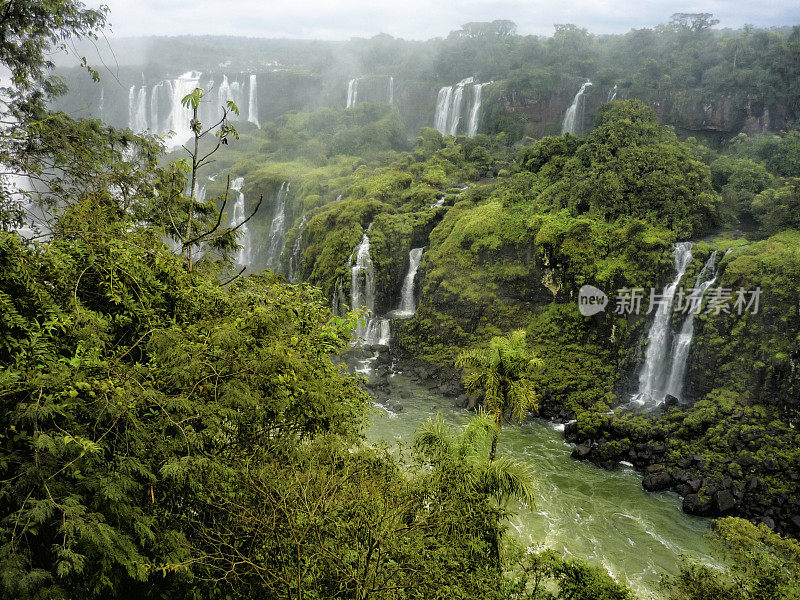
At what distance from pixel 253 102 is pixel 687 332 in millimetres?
69685

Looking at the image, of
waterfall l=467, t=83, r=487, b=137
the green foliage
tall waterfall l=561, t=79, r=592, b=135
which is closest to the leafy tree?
the green foliage

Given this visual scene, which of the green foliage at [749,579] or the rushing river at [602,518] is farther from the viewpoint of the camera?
the rushing river at [602,518]

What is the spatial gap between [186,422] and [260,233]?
41.3 meters

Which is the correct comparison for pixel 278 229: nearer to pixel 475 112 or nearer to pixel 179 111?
pixel 475 112

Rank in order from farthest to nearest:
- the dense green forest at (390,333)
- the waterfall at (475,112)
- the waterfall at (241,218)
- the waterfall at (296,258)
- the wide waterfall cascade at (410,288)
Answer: the waterfall at (475,112) → the waterfall at (241,218) → the waterfall at (296,258) → the wide waterfall cascade at (410,288) → the dense green forest at (390,333)

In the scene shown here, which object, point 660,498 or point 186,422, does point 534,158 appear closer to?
point 660,498

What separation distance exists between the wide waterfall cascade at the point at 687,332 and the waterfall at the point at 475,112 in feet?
108

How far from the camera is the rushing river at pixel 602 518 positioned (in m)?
13.2

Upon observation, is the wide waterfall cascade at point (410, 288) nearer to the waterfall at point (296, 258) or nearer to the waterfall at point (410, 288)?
the waterfall at point (410, 288)

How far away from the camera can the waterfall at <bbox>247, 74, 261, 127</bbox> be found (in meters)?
69.8

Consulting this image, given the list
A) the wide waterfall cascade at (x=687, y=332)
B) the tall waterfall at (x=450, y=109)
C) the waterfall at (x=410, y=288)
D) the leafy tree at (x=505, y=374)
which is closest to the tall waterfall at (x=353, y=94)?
the tall waterfall at (x=450, y=109)
